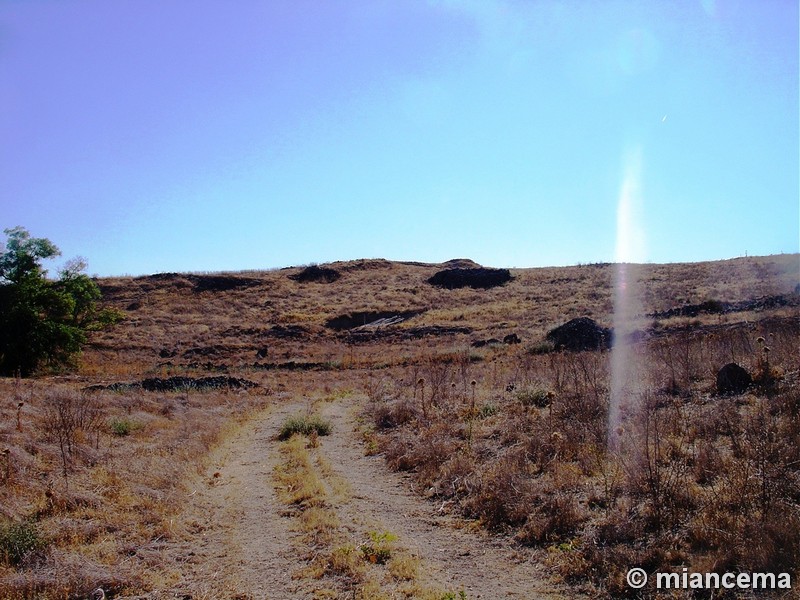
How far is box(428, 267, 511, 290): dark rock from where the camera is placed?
56.3 meters

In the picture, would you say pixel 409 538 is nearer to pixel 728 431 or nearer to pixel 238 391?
pixel 728 431

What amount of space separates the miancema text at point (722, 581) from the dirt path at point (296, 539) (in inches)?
33.9

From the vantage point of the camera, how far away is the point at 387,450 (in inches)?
413

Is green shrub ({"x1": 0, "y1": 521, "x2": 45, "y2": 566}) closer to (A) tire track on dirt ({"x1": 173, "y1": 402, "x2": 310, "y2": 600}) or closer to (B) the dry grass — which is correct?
(B) the dry grass

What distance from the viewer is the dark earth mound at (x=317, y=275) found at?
2411 inches

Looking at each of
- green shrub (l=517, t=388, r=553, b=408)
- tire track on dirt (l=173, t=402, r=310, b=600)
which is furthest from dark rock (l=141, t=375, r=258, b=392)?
green shrub (l=517, t=388, r=553, b=408)

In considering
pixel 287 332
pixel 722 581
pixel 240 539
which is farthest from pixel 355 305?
pixel 722 581

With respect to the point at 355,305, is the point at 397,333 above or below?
below

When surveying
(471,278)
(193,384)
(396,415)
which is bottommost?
(193,384)

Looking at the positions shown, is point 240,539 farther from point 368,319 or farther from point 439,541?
point 368,319

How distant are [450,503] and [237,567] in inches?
→ 117

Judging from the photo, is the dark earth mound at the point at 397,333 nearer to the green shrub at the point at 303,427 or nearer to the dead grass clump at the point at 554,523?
the green shrub at the point at 303,427

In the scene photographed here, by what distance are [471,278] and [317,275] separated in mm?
17790

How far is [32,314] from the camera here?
25.4 meters
